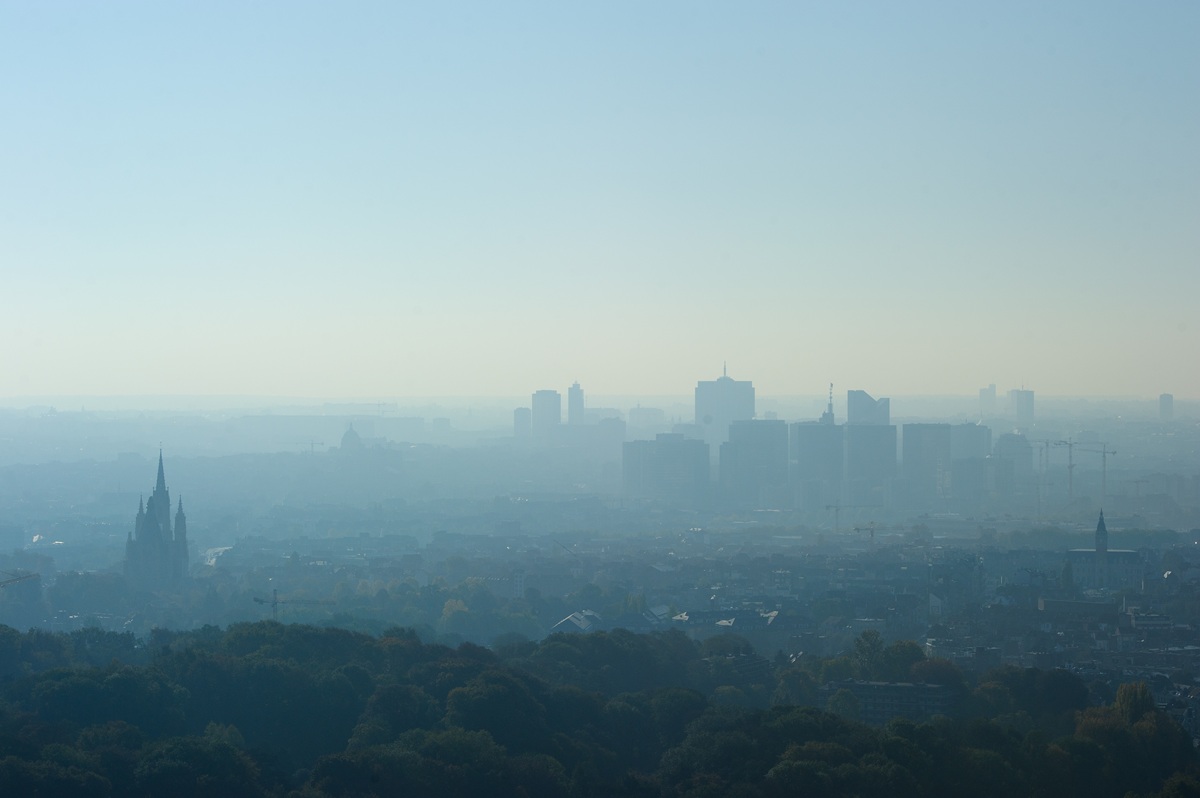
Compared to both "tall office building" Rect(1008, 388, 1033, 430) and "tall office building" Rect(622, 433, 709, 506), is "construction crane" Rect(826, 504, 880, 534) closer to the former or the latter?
"tall office building" Rect(622, 433, 709, 506)

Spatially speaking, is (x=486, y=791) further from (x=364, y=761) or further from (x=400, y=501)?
(x=400, y=501)

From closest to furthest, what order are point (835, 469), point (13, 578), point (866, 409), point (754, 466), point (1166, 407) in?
1. point (13, 578)
2. point (835, 469)
3. point (754, 466)
4. point (866, 409)
5. point (1166, 407)

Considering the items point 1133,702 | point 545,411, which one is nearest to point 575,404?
point 545,411

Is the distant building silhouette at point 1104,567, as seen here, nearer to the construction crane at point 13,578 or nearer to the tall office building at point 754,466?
the construction crane at point 13,578

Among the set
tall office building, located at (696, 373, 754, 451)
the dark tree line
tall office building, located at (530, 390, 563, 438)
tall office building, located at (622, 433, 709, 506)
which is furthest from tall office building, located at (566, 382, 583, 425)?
the dark tree line

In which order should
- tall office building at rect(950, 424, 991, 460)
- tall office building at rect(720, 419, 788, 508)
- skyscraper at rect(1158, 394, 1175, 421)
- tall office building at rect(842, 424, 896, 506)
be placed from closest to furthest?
tall office building at rect(842, 424, 896, 506) → tall office building at rect(720, 419, 788, 508) → tall office building at rect(950, 424, 991, 460) → skyscraper at rect(1158, 394, 1175, 421)

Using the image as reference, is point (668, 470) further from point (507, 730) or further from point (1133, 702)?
point (507, 730)
